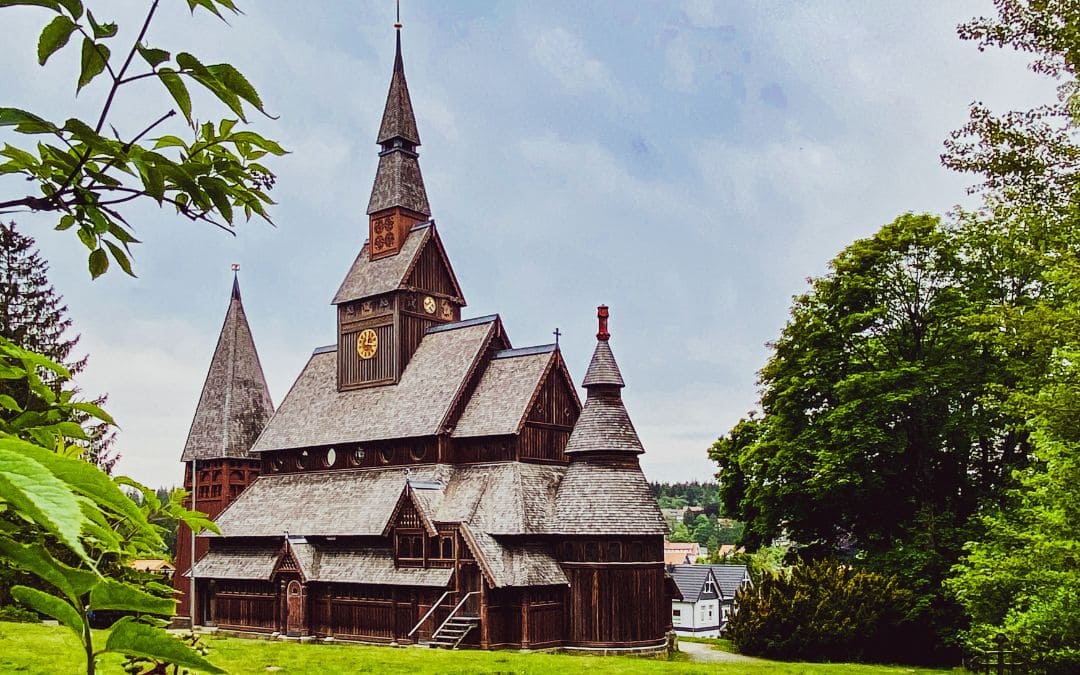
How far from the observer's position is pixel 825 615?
29.3 meters

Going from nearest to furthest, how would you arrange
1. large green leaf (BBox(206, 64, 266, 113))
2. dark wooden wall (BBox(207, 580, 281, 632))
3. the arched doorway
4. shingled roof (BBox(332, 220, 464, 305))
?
large green leaf (BBox(206, 64, 266, 113))
the arched doorway
dark wooden wall (BBox(207, 580, 281, 632))
shingled roof (BBox(332, 220, 464, 305))

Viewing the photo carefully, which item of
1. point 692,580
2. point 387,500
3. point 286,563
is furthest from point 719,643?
point 692,580

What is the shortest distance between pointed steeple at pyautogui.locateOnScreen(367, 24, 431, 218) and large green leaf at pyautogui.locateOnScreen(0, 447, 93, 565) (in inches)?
1507

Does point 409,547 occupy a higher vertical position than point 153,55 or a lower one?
lower

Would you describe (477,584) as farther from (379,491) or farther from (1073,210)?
(1073,210)

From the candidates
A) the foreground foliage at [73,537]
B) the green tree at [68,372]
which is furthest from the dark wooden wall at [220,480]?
the foreground foliage at [73,537]

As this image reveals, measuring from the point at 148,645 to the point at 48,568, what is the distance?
0.68ft

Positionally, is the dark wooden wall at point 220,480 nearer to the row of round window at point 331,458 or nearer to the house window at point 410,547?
the row of round window at point 331,458

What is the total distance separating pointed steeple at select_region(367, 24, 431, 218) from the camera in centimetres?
3941

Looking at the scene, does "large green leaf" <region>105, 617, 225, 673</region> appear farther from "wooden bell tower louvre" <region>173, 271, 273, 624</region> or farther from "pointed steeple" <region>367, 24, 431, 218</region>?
"wooden bell tower louvre" <region>173, 271, 273, 624</region>

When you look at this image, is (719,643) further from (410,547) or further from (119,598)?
(119,598)

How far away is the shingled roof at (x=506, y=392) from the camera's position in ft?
108

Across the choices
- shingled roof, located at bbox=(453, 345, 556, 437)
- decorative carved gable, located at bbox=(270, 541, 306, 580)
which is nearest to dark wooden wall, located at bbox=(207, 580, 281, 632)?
decorative carved gable, located at bbox=(270, 541, 306, 580)

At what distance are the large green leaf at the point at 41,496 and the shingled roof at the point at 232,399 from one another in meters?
42.8
